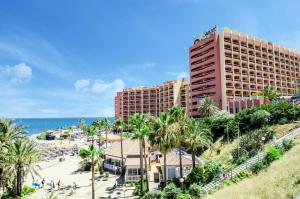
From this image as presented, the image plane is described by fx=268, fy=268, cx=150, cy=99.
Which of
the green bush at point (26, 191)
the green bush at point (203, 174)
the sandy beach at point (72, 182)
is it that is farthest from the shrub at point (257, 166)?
the green bush at point (26, 191)

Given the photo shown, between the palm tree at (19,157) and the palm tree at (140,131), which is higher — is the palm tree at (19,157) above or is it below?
below

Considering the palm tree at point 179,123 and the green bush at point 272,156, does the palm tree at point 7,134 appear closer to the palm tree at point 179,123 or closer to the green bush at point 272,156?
the palm tree at point 179,123

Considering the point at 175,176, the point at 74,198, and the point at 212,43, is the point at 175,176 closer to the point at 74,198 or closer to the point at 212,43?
the point at 74,198

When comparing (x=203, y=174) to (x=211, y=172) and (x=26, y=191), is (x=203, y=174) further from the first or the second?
(x=26, y=191)

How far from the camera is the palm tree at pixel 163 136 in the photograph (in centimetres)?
3572

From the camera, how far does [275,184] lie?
26234 mm

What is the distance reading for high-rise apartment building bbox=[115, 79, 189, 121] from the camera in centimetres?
12531

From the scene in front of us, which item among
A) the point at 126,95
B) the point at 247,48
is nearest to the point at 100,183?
the point at 247,48

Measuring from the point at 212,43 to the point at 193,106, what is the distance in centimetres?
2458

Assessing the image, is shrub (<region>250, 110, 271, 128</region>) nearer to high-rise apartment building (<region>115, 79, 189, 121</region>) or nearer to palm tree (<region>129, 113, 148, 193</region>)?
palm tree (<region>129, 113, 148, 193</region>)

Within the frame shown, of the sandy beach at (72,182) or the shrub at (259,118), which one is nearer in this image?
the sandy beach at (72,182)

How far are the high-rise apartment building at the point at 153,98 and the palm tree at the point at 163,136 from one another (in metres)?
83.6

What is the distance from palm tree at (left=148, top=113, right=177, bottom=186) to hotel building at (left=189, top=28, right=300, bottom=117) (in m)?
53.4

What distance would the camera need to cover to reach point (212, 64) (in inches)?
3780
